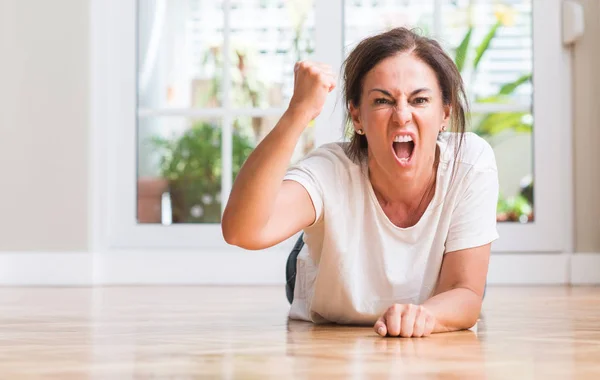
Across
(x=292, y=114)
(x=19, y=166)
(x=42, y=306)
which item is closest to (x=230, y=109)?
(x=19, y=166)

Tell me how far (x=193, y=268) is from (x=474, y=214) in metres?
1.91

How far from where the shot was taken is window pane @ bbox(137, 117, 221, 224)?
364 cm

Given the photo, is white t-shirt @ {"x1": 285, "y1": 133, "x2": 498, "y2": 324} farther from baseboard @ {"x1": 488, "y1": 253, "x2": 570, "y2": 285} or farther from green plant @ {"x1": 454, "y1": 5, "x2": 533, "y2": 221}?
green plant @ {"x1": 454, "y1": 5, "x2": 533, "y2": 221}

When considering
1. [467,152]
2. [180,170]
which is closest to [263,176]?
[467,152]

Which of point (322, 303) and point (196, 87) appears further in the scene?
point (196, 87)

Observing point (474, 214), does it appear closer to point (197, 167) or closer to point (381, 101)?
point (381, 101)

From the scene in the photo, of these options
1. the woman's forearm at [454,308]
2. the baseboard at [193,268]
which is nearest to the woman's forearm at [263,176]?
the woman's forearm at [454,308]

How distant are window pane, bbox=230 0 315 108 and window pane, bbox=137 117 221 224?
20 centimetres

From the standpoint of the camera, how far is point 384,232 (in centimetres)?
167

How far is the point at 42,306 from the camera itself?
2.35m

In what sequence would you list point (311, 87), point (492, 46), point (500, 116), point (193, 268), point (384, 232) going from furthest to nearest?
1. point (500, 116)
2. point (492, 46)
3. point (193, 268)
4. point (384, 232)
5. point (311, 87)

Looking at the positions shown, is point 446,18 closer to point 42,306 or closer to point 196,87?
point 196,87

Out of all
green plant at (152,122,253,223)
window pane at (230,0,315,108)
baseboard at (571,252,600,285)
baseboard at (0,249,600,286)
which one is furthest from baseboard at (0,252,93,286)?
baseboard at (571,252,600,285)

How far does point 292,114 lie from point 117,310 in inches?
38.6
